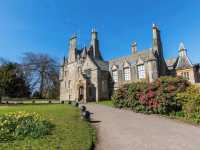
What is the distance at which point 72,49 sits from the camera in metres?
46.1

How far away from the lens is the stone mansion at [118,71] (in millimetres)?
35375

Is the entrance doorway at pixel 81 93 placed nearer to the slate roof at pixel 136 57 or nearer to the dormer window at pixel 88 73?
the dormer window at pixel 88 73

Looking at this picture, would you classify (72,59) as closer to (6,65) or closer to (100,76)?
(100,76)

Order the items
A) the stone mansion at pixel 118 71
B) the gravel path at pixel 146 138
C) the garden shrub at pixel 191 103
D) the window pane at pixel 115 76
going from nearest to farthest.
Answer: the gravel path at pixel 146 138 < the garden shrub at pixel 191 103 < the stone mansion at pixel 118 71 < the window pane at pixel 115 76

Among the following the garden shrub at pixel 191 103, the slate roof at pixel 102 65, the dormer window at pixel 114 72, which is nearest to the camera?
the garden shrub at pixel 191 103

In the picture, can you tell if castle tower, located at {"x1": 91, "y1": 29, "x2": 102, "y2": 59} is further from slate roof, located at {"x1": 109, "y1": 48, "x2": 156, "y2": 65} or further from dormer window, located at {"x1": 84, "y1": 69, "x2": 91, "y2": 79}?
dormer window, located at {"x1": 84, "y1": 69, "x2": 91, "y2": 79}

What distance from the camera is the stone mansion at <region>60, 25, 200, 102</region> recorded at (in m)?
35.4

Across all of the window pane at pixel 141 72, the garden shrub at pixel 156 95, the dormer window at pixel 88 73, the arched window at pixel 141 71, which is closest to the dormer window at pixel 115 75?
the dormer window at pixel 88 73

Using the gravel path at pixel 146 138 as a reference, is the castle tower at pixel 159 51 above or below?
above

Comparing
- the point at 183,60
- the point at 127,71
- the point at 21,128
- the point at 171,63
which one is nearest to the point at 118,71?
the point at 127,71

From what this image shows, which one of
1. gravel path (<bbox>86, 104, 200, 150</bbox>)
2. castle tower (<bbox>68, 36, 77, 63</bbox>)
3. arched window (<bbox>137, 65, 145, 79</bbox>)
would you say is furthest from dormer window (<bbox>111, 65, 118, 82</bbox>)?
gravel path (<bbox>86, 104, 200, 150</bbox>)

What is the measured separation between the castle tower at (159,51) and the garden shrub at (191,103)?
17.4 metres

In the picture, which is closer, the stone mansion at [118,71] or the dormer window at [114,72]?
the stone mansion at [118,71]

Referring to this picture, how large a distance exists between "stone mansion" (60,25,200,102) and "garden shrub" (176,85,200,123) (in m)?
15.6
